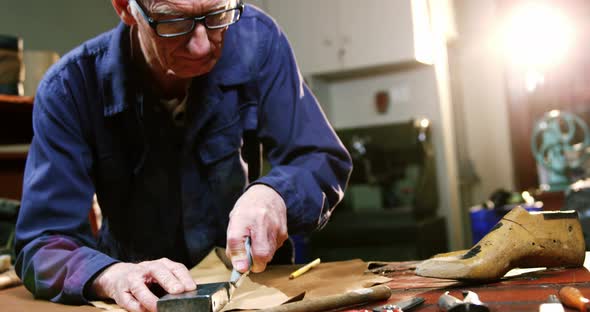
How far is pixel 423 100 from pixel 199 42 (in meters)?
2.82

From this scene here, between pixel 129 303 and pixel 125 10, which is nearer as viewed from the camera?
pixel 129 303

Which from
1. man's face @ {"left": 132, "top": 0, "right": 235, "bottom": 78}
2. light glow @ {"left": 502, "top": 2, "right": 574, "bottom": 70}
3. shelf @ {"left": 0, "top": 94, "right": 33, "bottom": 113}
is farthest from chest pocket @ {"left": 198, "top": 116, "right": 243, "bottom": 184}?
light glow @ {"left": 502, "top": 2, "right": 574, "bottom": 70}

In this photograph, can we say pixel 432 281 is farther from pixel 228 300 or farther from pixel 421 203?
pixel 421 203

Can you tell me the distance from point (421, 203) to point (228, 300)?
239 centimetres

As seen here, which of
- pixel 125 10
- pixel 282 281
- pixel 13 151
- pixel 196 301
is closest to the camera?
pixel 196 301

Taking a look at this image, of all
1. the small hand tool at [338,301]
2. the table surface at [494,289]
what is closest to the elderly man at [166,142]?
the table surface at [494,289]

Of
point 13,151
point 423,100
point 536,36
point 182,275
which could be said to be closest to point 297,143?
point 182,275

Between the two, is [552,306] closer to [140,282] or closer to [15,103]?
[140,282]

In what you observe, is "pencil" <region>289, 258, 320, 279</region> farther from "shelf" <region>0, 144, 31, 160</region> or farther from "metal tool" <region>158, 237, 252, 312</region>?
"shelf" <region>0, 144, 31, 160</region>

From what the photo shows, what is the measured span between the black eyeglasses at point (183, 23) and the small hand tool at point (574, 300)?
2.11ft

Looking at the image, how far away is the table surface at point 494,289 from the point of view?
68 cm

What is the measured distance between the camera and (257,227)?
0.85m

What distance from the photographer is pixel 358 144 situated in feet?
10.7

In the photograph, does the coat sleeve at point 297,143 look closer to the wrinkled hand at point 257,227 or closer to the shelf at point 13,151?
the wrinkled hand at point 257,227
